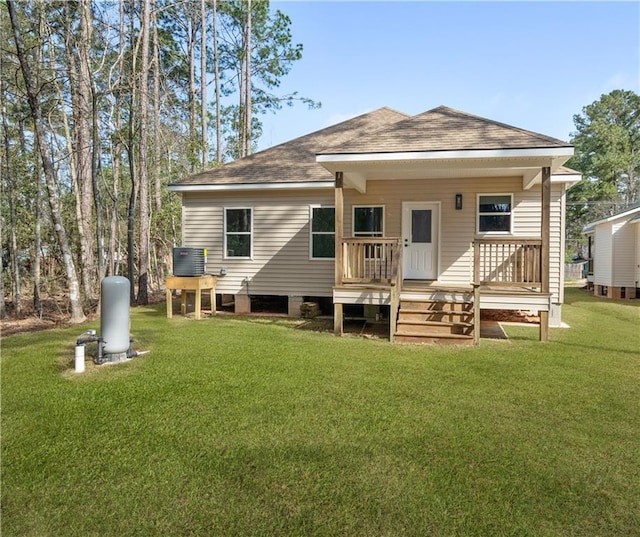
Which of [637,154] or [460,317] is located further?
[637,154]

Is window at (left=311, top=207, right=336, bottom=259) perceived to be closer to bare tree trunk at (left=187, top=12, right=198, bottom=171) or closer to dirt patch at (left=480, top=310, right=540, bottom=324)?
dirt patch at (left=480, top=310, right=540, bottom=324)

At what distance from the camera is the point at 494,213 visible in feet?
29.0

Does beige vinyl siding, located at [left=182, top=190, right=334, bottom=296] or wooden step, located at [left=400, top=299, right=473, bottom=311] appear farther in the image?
beige vinyl siding, located at [left=182, top=190, right=334, bottom=296]

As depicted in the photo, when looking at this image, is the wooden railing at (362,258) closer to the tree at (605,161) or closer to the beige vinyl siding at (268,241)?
the beige vinyl siding at (268,241)

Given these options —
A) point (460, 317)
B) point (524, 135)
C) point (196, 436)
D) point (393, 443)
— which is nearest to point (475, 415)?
point (393, 443)

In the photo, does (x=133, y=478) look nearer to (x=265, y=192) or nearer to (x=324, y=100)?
(x=265, y=192)

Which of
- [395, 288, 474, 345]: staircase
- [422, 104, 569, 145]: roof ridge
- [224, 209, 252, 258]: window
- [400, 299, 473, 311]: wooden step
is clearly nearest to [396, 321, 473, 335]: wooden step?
[395, 288, 474, 345]: staircase

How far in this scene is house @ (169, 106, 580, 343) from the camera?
683 cm

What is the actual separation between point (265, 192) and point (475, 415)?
729cm

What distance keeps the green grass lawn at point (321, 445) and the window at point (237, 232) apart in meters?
4.52

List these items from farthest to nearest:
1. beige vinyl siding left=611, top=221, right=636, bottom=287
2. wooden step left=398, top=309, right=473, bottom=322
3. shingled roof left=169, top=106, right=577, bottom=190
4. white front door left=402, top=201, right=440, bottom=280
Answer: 1. beige vinyl siding left=611, top=221, right=636, bottom=287
2. white front door left=402, top=201, right=440, bottom=280
3. wooden step left=398, top=309, right=473, bottom=322
4. shingled roof left=169, top=106, right=577, bottom=190

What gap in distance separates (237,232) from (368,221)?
315 centimetres

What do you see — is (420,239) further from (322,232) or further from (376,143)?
(376,143)

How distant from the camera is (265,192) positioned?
32.1 feet
